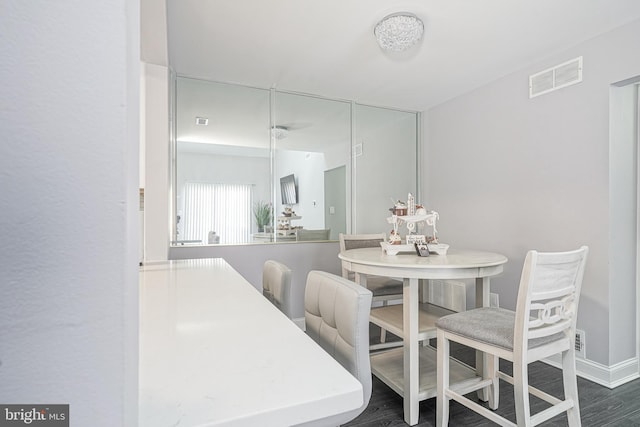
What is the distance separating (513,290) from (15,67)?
11.1 ft

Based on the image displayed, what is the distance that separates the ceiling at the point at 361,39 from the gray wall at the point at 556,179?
235 mm

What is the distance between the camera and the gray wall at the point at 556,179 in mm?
2244

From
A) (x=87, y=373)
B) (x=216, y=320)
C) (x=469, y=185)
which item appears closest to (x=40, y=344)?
(x=87, y=373)

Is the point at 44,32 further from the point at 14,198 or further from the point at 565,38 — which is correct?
the point at 565,38

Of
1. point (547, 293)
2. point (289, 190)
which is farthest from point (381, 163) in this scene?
point (547, 293)

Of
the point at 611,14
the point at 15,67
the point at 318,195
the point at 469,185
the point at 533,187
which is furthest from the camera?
the point at 318,195

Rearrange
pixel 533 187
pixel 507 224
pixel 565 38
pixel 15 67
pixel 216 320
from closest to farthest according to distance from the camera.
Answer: pixel 15 67, pixel 216 320, pixel 565 38, pixel 533 187, pixel 507 224

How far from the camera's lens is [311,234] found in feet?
11.7

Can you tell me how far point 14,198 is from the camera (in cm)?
28

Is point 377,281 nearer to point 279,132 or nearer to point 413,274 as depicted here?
point 413,274

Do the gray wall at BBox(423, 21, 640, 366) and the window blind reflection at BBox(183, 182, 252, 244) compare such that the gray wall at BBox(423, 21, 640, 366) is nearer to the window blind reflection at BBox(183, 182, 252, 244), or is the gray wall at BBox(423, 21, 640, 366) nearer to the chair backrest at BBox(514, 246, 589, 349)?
the chair backrest at BBox(514, 246, 589, 349)

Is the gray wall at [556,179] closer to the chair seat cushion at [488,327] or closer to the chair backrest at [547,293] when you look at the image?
the chair backrest at [547,293]

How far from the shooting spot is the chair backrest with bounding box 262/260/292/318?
143cm

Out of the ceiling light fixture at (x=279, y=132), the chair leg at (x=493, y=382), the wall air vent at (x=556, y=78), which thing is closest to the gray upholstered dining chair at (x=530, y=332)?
the chair leg at (x=493, y=382)
